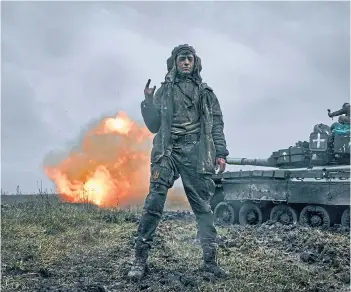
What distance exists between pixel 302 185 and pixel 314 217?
3.14 ft

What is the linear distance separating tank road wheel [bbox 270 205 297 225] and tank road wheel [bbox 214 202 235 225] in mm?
1585

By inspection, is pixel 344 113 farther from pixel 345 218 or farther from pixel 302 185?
pixel 345 218

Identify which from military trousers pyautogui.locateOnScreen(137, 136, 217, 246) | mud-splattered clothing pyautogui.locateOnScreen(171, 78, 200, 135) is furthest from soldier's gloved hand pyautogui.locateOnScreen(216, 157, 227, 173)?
mud-splattered clothing pyautogui.locateOnScreen(171, 78, 200, 135)

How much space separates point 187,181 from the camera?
5625mm

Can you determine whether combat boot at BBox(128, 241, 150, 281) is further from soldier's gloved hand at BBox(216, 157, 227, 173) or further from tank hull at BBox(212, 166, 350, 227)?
tank hull at BBox(212, 166, 350, 227)

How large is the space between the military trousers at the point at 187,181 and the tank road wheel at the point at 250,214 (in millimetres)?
9873

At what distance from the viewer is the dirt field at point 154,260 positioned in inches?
194

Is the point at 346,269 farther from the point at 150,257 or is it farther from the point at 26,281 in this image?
the point at 26,281

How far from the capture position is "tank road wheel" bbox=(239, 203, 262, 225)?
15352mm

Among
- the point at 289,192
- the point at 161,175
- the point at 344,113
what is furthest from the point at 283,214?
the point at 161,175

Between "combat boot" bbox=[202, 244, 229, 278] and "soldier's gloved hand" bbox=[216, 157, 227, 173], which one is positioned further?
"soldier's gloved hand" bbox=[216, 157, 227, 173]

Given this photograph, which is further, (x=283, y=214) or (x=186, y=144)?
(x=283, y=214)

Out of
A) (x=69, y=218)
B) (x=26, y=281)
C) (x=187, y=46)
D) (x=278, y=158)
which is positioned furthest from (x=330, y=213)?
(x=26, y=281)

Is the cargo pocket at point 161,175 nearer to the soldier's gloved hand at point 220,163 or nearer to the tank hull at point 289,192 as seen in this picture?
the soldier's gloved hand at point 220,163
